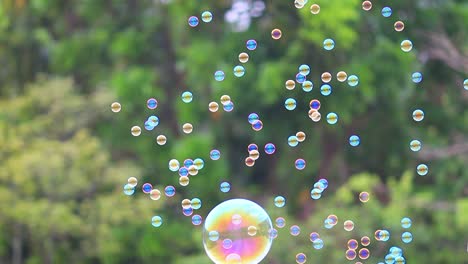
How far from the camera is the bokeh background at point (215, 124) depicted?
7.03 metres

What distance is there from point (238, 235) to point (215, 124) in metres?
4.40

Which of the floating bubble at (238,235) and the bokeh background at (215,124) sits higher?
the bokeh background at (215,124)

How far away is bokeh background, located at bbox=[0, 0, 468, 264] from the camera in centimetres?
703

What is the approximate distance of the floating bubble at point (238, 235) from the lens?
3.68 meters

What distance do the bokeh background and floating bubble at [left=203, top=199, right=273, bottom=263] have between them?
3080 mm

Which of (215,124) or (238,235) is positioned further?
(215,124)

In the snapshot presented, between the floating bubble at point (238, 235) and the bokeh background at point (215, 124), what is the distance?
3.08 metres

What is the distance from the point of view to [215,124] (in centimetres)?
806

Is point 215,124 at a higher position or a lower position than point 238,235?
higher

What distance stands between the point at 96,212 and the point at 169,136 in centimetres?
113

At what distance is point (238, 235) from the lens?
12.1 ft

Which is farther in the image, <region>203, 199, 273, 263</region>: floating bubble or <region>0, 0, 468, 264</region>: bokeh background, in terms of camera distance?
<region>0, 0, 468, 264</region>: bokeh background

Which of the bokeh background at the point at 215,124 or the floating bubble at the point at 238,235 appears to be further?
the bokeh background at the point at 215,124

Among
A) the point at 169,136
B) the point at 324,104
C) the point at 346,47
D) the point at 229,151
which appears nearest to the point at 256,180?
the point at 229,151
